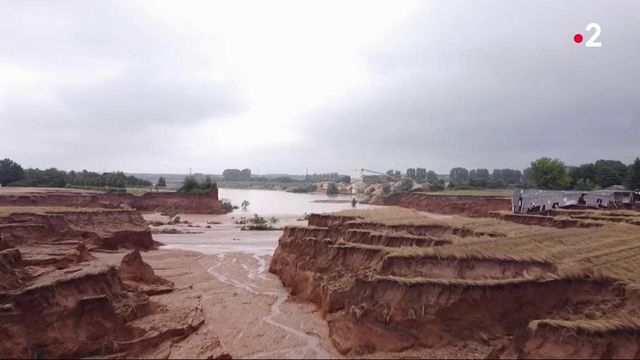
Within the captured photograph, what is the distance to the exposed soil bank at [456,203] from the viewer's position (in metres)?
74.8

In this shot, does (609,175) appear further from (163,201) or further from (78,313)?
(78,313)

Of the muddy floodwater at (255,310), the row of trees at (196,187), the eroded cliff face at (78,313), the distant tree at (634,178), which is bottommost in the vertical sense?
the muddy floodwater at (255,310)

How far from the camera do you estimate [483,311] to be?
13281 millimetres

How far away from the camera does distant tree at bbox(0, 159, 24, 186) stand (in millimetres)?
92938

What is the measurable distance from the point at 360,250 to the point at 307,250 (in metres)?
6.95

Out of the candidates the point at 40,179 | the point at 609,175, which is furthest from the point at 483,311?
the point at 40,179

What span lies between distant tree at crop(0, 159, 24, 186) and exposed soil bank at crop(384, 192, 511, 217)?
9008 cm

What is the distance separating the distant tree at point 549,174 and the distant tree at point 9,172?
10844cm

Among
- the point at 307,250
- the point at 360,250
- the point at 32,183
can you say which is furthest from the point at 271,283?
the point at 32,183

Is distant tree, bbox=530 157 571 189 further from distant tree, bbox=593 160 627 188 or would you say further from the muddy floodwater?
the muddy floodwater

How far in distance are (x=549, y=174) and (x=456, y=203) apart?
17.6m

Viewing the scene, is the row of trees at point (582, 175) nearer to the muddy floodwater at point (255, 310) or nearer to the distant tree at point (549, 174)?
the distant tree at point (549, 174)

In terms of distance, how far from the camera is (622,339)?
1038 centimetres

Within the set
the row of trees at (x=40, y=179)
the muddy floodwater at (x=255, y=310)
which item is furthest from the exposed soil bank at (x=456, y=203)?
the row of trees at (x=40, y=179)
